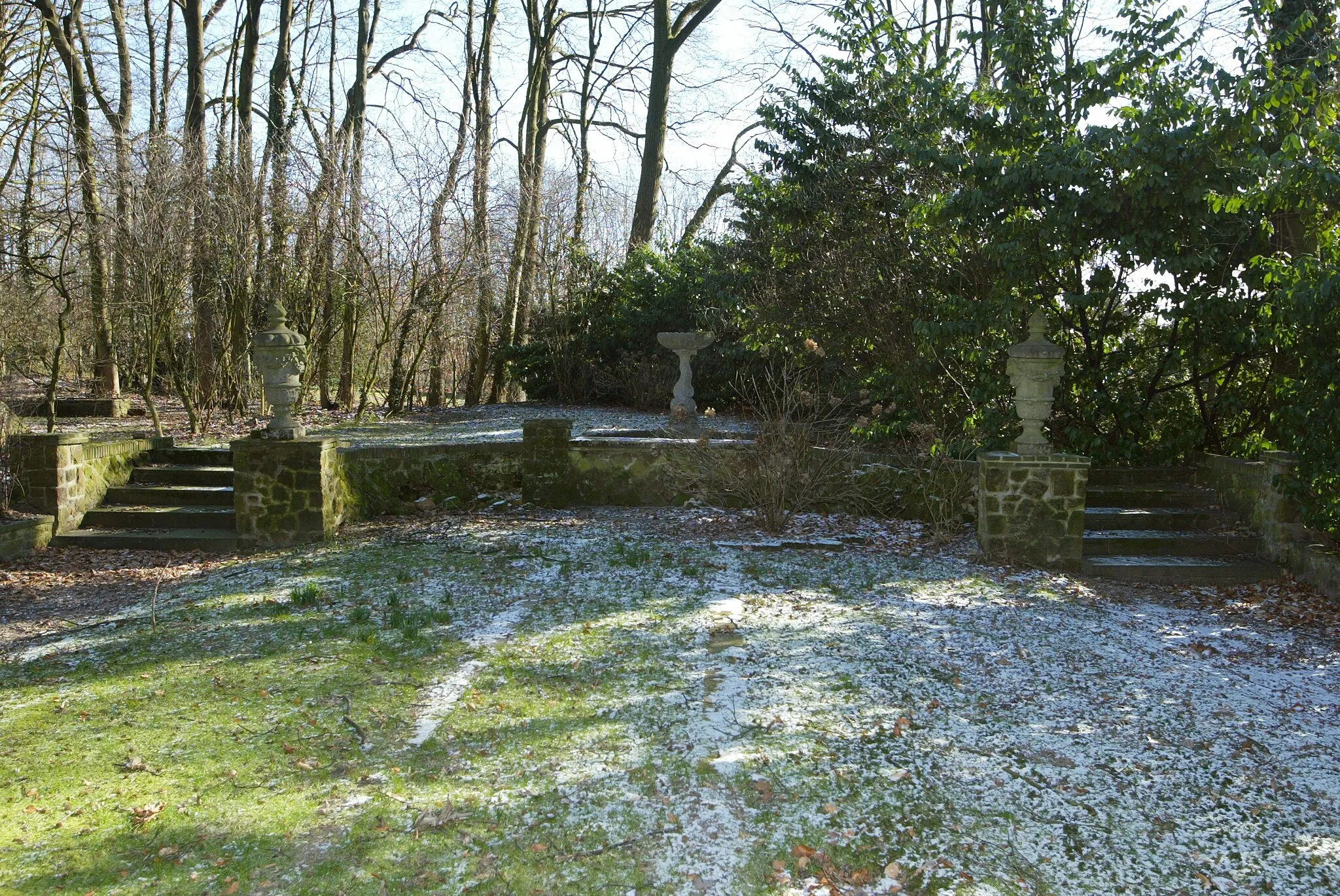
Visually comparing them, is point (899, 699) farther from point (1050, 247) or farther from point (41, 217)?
point (41, 217)

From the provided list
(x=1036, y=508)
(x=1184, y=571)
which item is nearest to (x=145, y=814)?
(x=1036, y=508)

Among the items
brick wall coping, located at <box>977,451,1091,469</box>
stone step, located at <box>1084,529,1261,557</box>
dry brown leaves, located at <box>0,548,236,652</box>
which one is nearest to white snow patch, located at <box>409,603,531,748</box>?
dry brown leaves, located at <box>0,548,236,652</box>

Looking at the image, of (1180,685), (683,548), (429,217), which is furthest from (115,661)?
(429,217)

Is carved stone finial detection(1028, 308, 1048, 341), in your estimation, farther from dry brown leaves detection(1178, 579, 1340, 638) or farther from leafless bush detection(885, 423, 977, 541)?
dry brown leaves detection(1178, 579, 1340, 638)

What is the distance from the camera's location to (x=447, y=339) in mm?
15828

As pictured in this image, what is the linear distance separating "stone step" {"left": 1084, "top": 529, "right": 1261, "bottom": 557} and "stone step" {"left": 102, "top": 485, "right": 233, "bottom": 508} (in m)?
7.48

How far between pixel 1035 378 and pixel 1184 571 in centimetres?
180

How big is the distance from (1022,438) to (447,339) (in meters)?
11.0

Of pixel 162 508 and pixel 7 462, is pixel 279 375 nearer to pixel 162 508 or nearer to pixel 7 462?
pixel 162 508

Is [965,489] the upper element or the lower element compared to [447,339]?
lower

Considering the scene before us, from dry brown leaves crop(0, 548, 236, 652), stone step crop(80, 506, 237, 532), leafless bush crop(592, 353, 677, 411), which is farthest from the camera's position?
leafless bush crop(592, 353, 677, 411)

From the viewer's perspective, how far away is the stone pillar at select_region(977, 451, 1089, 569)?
707 centimetres

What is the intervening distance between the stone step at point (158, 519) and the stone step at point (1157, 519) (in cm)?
738

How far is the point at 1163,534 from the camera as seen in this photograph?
24.7ft
